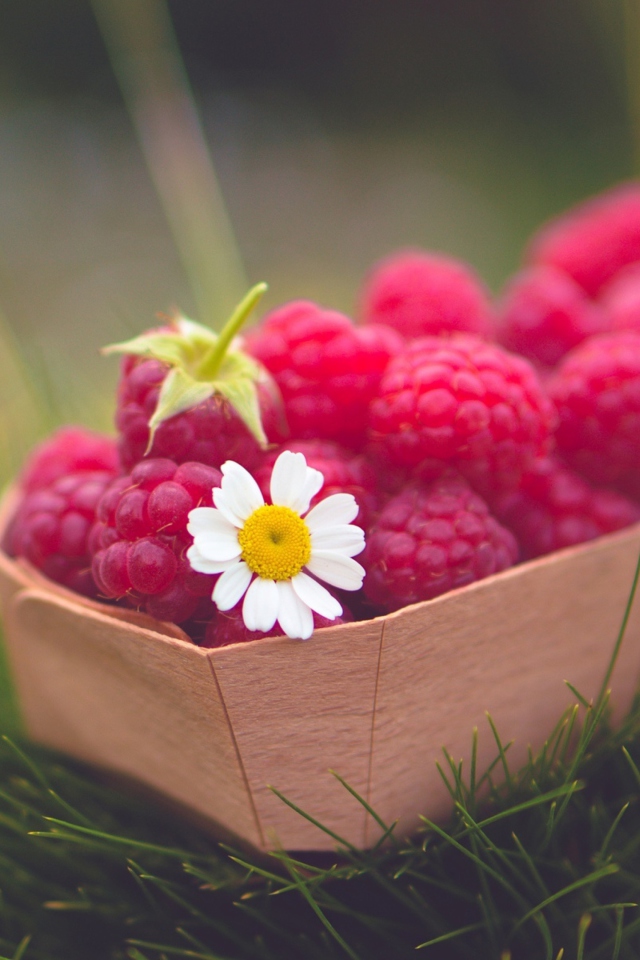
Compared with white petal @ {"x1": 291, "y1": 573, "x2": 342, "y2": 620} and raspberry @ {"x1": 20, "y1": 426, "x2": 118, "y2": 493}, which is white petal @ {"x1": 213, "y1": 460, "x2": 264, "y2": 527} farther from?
raspberry @ {"x1": 20, "y1": 426, "x2": 118, "y2": 493}

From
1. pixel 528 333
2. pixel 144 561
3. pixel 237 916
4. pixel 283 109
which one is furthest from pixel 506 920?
pixel 283 109

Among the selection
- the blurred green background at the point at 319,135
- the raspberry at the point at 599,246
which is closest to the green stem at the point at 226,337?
the raspberry at the point at 599,246

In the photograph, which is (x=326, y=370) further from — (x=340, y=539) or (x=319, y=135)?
(x=319, y=135)

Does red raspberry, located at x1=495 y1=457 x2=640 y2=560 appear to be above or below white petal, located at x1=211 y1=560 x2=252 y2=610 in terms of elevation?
below

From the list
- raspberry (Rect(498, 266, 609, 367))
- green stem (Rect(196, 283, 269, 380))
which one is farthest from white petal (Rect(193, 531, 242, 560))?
raspberry (Rect(498, 266, 609, 367))

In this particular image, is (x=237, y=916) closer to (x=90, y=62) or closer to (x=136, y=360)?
(x=136, y=360)

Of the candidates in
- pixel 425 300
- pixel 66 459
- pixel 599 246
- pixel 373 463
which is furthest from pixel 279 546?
pixel 599 246

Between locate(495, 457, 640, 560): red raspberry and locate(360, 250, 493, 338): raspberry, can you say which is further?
locate(360, 250, 493, 338): raspberry

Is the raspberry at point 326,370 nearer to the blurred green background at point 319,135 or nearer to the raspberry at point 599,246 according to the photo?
the raspberry at point 599,246
